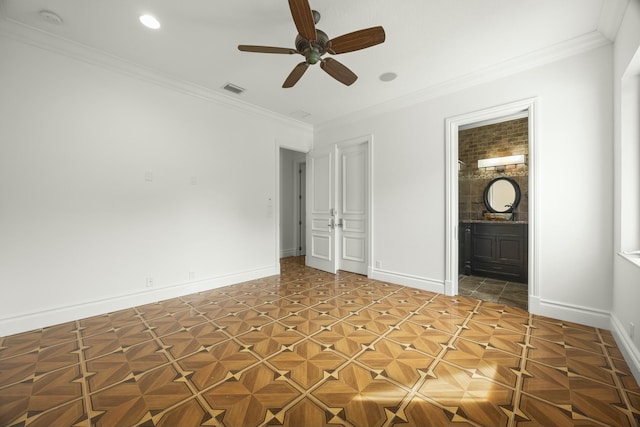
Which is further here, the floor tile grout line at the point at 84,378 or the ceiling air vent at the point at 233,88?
the ceiling air vent at the point at 233,88

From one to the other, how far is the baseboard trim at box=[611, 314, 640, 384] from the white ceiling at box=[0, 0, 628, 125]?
2.76 m

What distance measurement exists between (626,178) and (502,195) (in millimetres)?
2873

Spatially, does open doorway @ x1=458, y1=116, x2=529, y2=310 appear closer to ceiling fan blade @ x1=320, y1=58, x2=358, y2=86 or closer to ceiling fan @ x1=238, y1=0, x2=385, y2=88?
ceiling fan blade @ x1=320, y1=58, x2=358, y2=86

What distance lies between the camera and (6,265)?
2564 mm

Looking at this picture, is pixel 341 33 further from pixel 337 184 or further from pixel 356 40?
pixel 337 184

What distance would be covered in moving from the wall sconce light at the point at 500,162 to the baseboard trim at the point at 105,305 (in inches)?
198

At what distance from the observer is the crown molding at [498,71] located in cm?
272

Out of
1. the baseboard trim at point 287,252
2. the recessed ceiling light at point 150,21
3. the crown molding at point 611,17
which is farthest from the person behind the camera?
the baseboard trim at point 287,252

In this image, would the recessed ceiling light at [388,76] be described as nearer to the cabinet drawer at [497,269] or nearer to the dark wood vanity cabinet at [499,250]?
the dark wood vanity cabinet at [499,250]

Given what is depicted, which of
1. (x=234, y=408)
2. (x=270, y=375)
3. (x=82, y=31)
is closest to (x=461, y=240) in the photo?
(x=270, y=375)

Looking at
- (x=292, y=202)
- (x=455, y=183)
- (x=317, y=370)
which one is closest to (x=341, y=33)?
(x=455, y=183)

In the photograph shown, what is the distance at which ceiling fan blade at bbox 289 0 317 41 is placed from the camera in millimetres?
1809

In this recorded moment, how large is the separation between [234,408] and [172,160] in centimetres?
327

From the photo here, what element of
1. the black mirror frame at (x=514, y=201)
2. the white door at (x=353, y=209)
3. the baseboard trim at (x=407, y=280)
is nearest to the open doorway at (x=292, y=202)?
the white door at (x=353, y=209)
